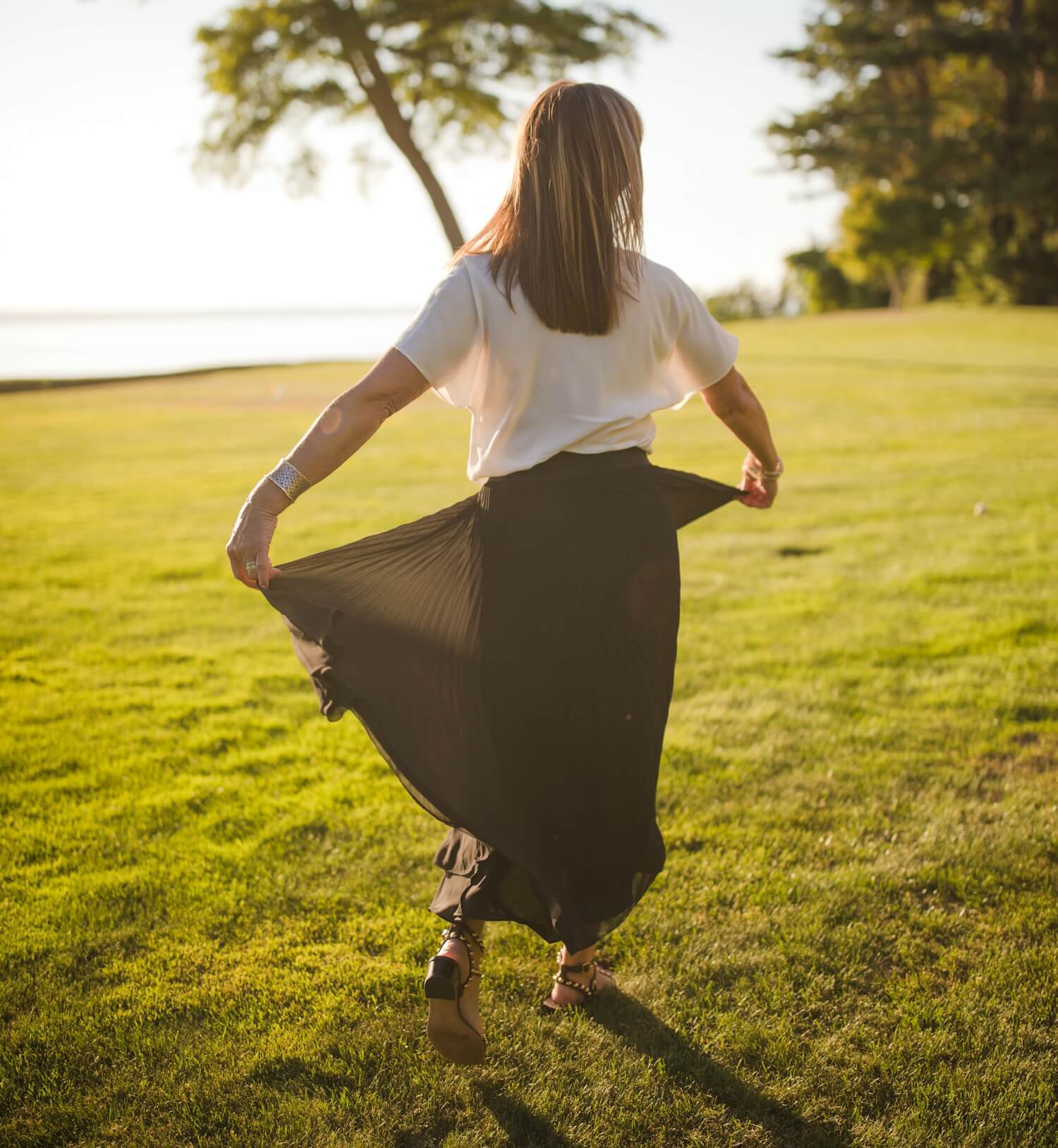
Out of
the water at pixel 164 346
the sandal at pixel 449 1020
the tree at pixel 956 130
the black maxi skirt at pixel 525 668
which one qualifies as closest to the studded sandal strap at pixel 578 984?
the black maxi skirt at pixel 525 668

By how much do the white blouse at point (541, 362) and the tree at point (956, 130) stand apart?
36.1 m

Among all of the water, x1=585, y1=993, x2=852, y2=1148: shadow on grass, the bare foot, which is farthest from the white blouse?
the water

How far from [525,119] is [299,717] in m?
3.25

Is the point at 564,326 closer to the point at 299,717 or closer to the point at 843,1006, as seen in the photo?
the point at 843,1006

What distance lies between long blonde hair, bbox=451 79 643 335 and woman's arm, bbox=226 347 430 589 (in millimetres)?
313

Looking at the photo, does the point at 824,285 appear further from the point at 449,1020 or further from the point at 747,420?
the point at 449,1020

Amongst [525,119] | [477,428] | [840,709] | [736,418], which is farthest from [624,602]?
[840,709]

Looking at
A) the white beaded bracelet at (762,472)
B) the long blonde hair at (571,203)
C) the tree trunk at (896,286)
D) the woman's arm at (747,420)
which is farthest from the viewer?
the tree trunk at (896,286)

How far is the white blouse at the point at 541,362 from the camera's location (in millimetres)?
2152

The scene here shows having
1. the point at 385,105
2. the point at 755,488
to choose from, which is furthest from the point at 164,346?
the point at 755,488

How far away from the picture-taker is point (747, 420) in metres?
2.77

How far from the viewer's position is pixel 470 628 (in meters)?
2.44

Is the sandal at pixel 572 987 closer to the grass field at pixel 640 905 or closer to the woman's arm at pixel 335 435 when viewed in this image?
the grass field at pixel 640 905

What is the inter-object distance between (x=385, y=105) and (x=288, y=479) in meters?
26.3
